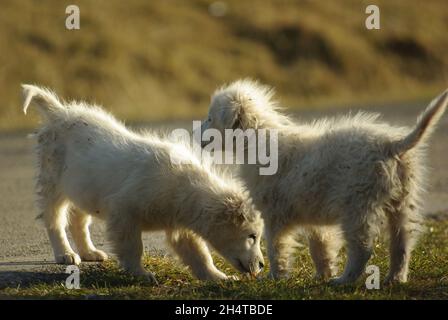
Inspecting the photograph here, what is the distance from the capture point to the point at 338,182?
737cm

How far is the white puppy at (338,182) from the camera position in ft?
23.7

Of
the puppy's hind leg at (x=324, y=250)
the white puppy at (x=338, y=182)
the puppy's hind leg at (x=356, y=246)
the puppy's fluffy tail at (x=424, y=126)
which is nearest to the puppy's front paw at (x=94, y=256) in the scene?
the white puppy at (x=338, y=182)

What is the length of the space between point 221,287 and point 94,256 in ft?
6.66

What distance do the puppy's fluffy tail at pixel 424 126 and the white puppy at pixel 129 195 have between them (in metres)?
1.55

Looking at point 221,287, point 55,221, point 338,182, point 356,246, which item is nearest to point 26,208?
point 55,221

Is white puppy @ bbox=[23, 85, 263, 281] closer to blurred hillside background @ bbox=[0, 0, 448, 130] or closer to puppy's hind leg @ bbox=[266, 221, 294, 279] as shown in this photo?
puppy's hind leg @ bbox=[266, 221, 294, 279]

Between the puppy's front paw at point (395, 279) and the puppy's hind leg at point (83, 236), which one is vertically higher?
the puppy's hind leg at point (83, 236)

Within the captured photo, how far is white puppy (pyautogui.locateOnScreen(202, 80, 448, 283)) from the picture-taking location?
723 cm

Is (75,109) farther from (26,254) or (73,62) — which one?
(73,62)

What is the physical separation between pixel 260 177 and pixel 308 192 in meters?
0.64

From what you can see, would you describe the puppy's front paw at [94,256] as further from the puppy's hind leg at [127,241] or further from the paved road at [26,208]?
the puppy's hind leg at [127,241]

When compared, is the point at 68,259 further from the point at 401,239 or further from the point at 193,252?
the point at 401,239

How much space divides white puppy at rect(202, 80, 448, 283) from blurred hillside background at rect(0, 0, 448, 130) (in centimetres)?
1608

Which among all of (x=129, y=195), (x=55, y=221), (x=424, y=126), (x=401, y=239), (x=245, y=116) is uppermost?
(x=245, y=116)
